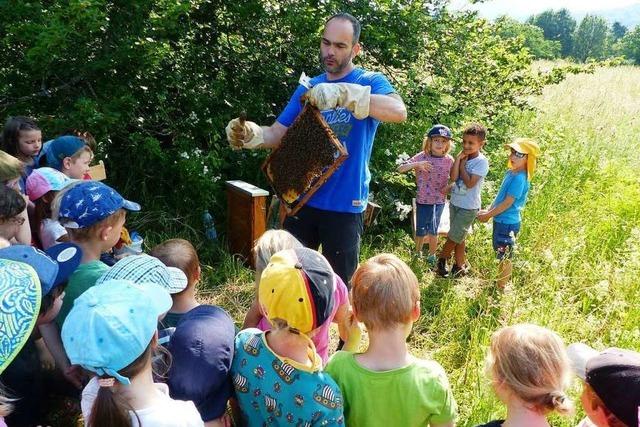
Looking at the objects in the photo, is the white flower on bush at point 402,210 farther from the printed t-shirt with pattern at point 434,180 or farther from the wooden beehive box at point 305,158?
the wooden beehive box at point 305,158

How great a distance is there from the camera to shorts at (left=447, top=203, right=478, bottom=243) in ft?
15.4

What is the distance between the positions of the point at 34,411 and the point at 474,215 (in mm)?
3668

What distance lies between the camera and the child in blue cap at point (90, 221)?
2.49 meters

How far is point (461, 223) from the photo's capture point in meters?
4.73

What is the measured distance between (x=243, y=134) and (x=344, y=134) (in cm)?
66

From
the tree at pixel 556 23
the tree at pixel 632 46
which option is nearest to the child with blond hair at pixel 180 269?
the tree at pixel 632 46

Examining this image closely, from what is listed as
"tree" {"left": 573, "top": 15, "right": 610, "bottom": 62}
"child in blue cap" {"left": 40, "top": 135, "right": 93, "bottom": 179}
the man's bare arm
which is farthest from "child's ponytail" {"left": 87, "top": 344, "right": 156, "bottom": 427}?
"tree" {"left": 573, "top": 15, "right": 610, "bottom": 62}

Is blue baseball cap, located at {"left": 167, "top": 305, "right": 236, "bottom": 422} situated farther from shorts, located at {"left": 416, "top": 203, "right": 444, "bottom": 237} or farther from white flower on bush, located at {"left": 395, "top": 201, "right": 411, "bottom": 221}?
white flower on bush, located at {"left": 395, "top": 201, "right": 411, "bottom": 221}

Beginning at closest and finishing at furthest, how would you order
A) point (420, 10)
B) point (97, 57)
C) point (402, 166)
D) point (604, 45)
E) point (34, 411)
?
point (34, 411), point (97, 57), point (402, 166), point (420, 10), point (604, 45)

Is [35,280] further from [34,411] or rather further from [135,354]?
[34,411]

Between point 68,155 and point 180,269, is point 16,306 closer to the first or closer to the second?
point 180,269

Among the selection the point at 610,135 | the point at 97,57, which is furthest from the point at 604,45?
the point at 97,57

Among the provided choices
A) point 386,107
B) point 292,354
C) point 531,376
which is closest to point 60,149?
point 386,107

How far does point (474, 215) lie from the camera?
4691 mm
